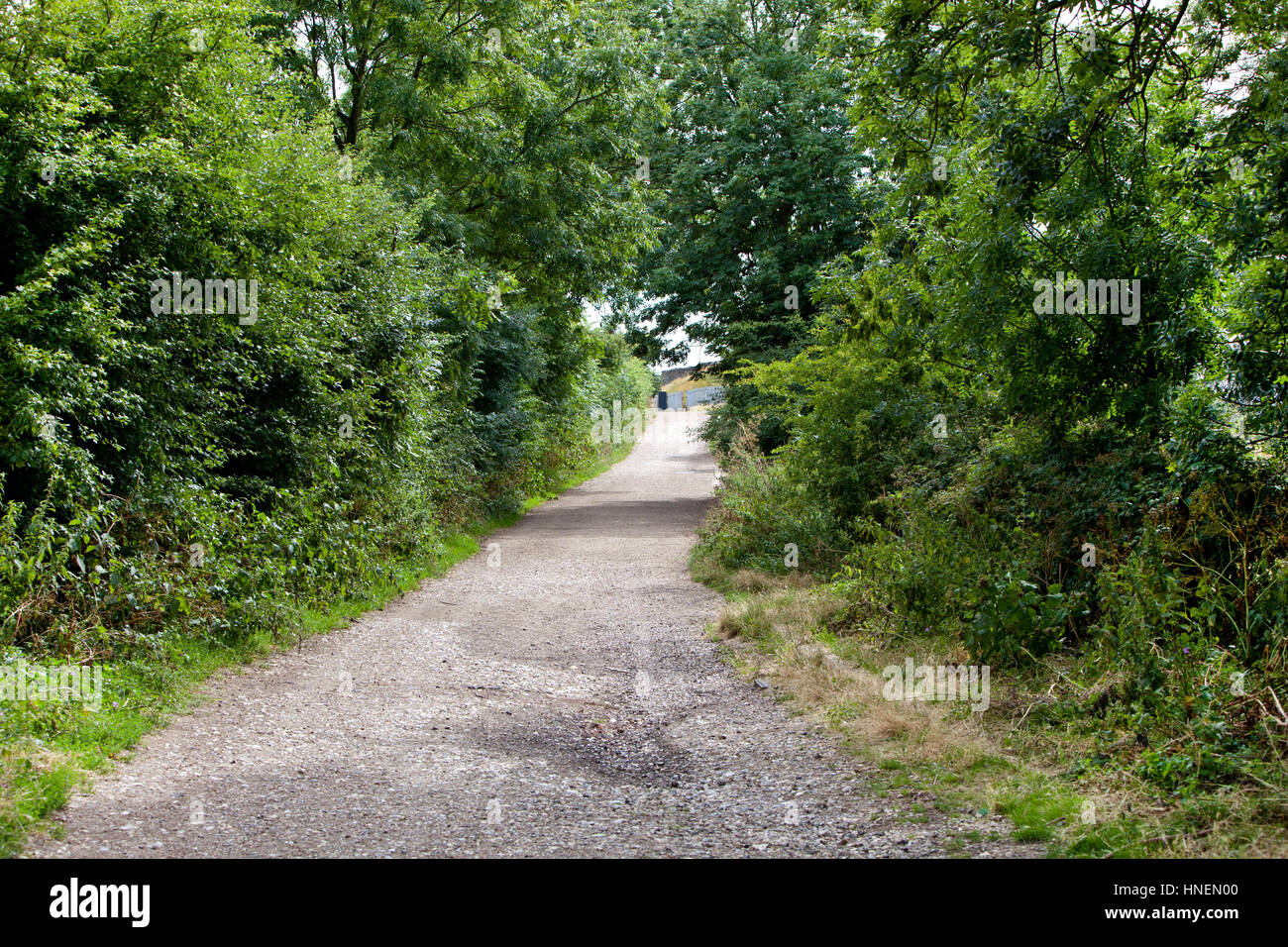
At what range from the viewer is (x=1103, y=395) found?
26.0ft

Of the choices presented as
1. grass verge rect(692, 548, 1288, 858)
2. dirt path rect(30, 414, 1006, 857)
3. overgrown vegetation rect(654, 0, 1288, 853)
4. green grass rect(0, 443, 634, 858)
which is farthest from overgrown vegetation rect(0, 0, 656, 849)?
overgrown vegetation rect(654, 0, 1288, 853)

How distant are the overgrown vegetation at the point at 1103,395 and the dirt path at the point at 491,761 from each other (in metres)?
1.35

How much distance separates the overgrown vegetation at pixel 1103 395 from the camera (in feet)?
17.5

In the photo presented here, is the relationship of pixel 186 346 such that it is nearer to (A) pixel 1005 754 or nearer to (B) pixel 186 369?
(B) pixel 186 369

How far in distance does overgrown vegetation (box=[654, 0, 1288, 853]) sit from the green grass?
5.02 m

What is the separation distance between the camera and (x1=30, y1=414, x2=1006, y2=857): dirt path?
481 centimetres

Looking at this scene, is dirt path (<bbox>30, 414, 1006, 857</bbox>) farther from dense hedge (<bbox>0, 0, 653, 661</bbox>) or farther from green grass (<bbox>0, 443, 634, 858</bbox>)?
dense hedge (<bbox>0, 0, 653, 661</bbox>)

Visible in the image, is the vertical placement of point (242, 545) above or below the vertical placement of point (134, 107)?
below

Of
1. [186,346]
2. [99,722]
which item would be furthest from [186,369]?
[99,722]

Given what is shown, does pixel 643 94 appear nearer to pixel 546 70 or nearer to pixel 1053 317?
pixel 546 70

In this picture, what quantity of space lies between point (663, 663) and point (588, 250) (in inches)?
557
